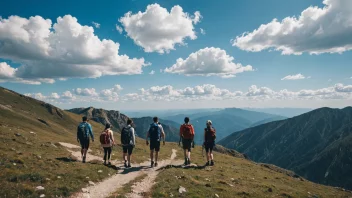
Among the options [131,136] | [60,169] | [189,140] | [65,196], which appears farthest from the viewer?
[189,140]

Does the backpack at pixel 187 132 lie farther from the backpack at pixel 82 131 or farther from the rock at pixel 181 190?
the backpack at pixel 82 131

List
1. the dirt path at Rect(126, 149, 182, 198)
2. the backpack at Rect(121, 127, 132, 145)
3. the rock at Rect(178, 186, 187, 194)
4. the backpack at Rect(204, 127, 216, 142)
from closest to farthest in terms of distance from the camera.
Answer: the dirt path at Rect(126, 149, 182, 198) → the rock at Rect(178, 186, 187, 194) → the backpack at Rect(121, 127, 132, 145) → the backpack at Rect(204, 127, 216, 142)

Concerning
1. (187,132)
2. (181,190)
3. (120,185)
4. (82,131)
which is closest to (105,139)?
(82,131)

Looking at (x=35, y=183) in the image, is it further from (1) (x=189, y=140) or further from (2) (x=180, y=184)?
(1) (x=189, y=140)

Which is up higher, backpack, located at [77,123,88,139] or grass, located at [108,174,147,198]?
backpack, located at [77,123,88,139]

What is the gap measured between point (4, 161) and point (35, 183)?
5.09m

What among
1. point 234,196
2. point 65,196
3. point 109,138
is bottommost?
point 234,196

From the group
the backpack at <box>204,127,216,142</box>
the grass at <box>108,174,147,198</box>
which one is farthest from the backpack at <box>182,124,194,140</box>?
the grass at <box>108,174,147,198</box>

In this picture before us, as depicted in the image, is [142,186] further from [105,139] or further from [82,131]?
[82,131]

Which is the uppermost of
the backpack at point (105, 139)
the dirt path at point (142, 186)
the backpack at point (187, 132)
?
the backpack at point (187, 132)

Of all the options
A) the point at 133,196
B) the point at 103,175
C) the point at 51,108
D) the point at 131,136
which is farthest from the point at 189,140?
the point at 51,108

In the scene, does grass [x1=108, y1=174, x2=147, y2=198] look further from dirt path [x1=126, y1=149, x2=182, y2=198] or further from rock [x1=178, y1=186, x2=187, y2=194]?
rock [x1=178, y1=186, x2=187, y2=194]

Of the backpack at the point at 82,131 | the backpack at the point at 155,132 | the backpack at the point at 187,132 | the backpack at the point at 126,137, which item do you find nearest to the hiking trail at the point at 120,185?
the backpack at the point at 126,137

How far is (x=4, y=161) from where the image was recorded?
1784cm
